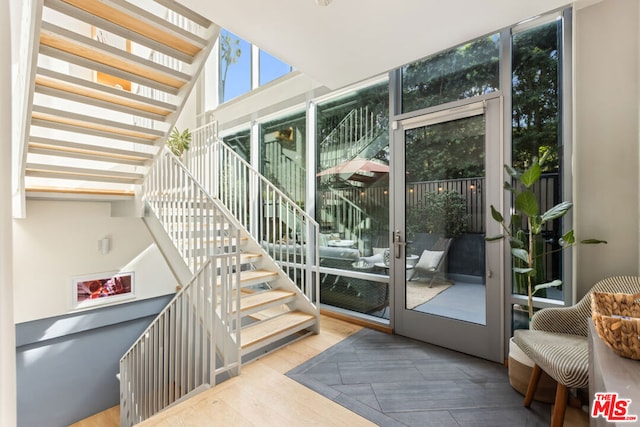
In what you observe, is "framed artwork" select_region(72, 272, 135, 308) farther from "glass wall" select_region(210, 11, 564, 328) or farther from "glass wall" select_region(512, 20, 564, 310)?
"glass wall" select_region(512, 20, 564, 310)

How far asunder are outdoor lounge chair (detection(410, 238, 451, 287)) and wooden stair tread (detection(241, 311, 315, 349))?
50.4 inches

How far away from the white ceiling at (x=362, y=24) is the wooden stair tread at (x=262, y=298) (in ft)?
7.91

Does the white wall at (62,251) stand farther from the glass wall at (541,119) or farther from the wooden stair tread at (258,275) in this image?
the glass wall at (541,119)

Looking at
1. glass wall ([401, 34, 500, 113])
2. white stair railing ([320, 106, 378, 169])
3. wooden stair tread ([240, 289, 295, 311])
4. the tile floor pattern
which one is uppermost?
glass wall ([401, 34, 500, 113])

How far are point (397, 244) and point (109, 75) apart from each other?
122 inches

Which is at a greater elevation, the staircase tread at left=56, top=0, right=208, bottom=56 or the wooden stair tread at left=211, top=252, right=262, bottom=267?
the staircase tread at left=56, top=0, right=208, bottom=56

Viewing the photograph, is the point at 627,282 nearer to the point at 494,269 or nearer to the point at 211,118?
the point at 494,269

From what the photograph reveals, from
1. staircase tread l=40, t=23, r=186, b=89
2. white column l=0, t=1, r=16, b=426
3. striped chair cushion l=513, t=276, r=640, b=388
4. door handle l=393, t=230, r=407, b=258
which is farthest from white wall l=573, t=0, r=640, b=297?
staircase tread l=40, t=23, r=186, b=89

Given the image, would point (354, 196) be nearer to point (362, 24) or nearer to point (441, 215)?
point (441, 215)

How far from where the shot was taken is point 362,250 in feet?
11.8

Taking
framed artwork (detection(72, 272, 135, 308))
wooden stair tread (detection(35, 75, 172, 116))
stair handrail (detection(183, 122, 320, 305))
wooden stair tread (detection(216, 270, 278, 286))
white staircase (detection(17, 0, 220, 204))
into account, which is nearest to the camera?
white staircase (detection(17, 0, 220, 204))

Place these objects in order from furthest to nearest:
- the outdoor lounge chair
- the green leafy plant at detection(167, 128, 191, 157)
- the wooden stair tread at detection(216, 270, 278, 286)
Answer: the green leafy plant at detection(167, 128, 191, 157), the wooden stair tread at detection(216, 270, 278, 286), the outdoor lounge chair

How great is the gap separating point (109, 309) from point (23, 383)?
1105 mm

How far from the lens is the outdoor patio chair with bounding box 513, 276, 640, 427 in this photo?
1.54 m
